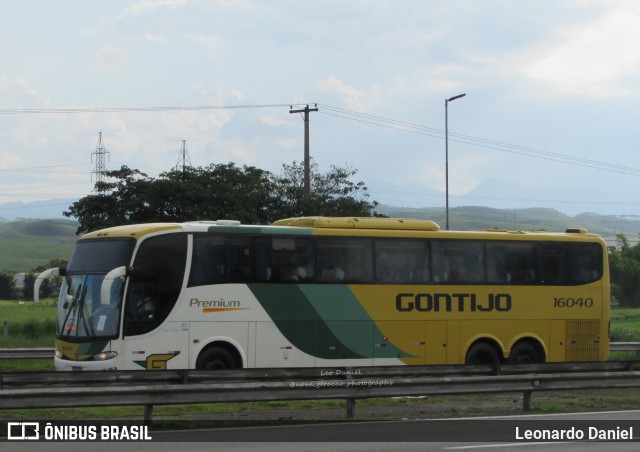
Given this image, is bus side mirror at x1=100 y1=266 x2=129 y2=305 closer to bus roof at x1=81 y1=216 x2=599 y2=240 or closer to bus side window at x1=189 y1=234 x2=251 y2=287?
bus roof at x1=81 y1=216 x2=599 y2=240

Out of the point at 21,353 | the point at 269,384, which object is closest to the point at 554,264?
the point at 269,384

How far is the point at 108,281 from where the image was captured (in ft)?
54.0

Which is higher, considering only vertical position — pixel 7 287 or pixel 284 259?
pixel 284 259

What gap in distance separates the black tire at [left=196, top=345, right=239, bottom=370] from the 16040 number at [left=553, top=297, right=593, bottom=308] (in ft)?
25.5

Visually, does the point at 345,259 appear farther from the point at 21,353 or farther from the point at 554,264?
the point at 21,353

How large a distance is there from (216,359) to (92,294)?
2748 mm

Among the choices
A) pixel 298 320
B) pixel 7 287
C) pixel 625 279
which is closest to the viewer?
pixel 298 320

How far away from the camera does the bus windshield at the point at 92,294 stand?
1745 cm

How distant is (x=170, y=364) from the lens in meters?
17.8

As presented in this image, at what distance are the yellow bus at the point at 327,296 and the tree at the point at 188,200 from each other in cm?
1873

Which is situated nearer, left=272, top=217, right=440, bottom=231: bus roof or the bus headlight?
the bus headlight

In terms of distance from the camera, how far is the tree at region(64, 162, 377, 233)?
3816cm

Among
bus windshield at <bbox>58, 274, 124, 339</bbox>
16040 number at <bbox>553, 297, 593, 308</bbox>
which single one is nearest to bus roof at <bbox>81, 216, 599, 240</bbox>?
bus windshield at <bbox>58, 274, 124, 339</bbox>

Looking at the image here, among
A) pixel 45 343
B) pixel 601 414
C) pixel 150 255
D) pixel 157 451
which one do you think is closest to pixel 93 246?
pixel 150 255
